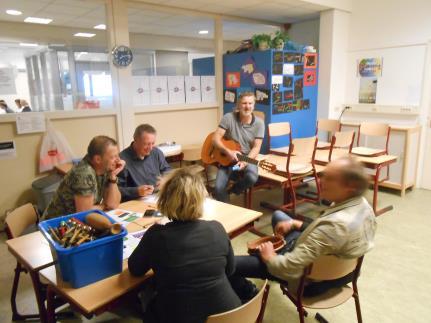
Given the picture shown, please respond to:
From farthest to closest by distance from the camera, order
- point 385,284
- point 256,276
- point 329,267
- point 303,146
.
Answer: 1. point 303,146
2. point 385,284
3. point 256,276
4. point 329,267

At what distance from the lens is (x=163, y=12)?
4.29 metres

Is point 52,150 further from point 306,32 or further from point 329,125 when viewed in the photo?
point 306,32

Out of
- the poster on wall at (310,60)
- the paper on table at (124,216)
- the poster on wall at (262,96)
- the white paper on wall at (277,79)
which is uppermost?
the poster on wall at (310,60)

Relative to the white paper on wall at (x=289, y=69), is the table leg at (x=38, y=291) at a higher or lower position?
lower

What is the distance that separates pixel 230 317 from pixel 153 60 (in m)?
→ 4.97

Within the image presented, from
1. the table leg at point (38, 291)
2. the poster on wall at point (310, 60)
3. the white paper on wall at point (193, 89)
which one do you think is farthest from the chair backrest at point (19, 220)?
the poster on wall at point (310, 60)

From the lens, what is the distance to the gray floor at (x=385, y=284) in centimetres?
208

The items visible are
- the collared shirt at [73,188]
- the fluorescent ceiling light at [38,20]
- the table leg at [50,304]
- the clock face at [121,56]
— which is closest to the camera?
the table leg at [50,304]

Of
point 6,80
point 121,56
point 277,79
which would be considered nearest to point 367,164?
point 277,79

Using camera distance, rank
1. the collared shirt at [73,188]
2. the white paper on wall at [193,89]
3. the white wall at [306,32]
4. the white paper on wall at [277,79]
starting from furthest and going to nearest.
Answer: the white wall at [306,32], the white paper on wall at [193,89], the white paper on wall at [277,79], the collared shirt at [73,188]

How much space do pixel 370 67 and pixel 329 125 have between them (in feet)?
3.43

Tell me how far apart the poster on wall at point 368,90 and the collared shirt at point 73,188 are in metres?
4.11

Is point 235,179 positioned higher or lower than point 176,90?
lower

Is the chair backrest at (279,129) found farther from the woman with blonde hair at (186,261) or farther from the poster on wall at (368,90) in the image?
the woman with blonde hair at (186,261)
